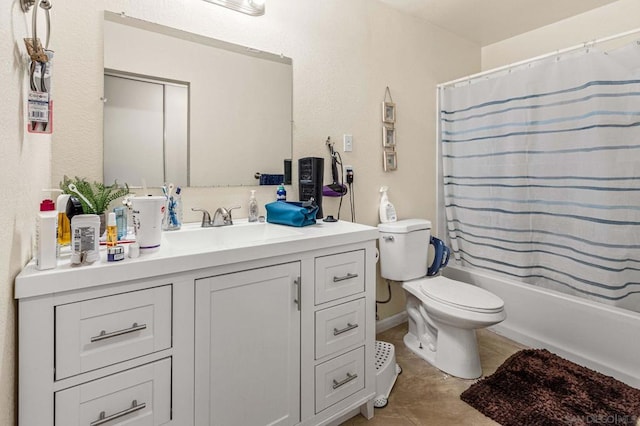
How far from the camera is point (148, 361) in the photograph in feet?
3.19

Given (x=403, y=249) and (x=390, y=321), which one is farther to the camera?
(x=390, y=321)

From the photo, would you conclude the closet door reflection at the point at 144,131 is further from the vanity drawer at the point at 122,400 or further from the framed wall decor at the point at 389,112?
the framed wall decor at the point at 389,112

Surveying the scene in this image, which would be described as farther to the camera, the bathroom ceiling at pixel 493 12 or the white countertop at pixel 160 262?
the bathroom ceiling at pixel 493 12

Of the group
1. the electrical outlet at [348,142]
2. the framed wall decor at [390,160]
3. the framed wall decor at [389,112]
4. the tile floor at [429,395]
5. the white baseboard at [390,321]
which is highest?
the framed wall decor at [389,112]

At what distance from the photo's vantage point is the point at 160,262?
0.97 meters

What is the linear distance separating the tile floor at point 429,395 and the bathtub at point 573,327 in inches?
5.8

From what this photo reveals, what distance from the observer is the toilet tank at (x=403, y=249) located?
7.00 ft

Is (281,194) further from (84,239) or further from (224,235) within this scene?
(84,239)

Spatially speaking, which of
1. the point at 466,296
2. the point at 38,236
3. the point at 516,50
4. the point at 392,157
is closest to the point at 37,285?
the point at 38,236

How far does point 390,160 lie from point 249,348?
1.67m

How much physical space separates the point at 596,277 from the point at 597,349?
41cm

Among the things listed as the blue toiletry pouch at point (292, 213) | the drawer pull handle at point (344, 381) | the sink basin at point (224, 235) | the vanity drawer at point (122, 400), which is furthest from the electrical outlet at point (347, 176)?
the vanity drawer at point (122, 400)

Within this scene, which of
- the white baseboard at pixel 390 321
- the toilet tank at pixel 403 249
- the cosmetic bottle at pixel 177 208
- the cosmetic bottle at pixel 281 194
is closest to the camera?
the cosmetic bottle at pixel 177 208

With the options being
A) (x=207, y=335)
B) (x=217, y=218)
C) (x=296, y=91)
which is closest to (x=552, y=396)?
(x=207, y=335)
